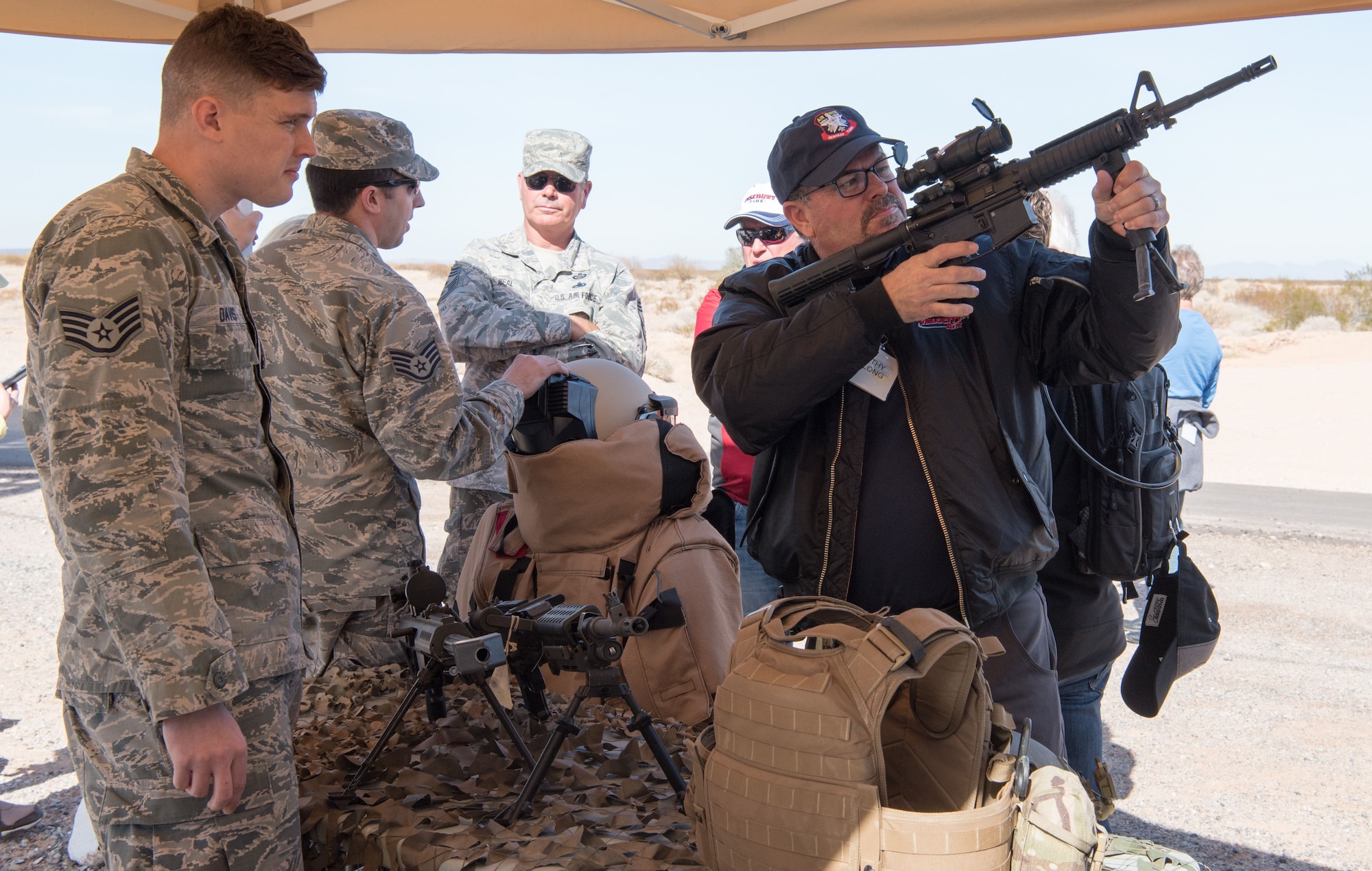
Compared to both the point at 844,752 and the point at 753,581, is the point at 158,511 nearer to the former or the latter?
the point at 844,752

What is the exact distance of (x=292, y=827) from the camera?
6.03 feet

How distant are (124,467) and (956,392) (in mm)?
1603

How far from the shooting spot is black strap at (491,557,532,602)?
9.66 feet

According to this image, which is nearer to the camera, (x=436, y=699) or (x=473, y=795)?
(x=473, y=795)

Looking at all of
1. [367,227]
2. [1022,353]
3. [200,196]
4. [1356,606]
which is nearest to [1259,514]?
[1356,606]

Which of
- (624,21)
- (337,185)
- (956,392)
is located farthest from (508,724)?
(624,21)

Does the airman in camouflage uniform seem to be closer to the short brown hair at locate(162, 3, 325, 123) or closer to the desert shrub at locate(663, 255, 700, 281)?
the short brown hair at locate(162, 3, 325, 123)

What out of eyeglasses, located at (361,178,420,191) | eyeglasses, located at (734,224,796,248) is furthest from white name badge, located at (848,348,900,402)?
eyeglasses, located at (734,224,796,248)

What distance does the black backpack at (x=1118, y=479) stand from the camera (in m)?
2.78

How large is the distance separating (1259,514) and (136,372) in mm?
11061

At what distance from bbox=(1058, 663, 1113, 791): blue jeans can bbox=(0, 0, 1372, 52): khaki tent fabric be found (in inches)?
78.3

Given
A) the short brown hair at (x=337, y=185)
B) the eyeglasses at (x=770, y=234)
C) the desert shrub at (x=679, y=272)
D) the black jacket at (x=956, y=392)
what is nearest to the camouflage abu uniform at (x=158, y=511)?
the short brown hair at (x=337, y=185)

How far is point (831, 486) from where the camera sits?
2.26 meters

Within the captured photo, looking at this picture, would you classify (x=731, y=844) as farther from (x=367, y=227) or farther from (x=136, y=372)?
(x=367, y=227)
